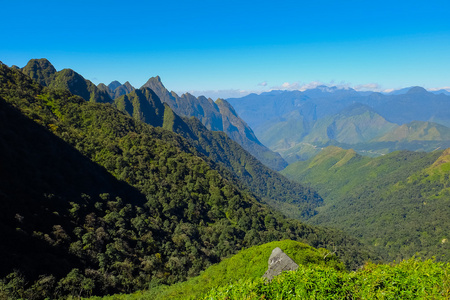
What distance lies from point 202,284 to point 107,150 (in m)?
83.0

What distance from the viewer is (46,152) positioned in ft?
228

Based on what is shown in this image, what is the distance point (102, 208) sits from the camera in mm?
70562

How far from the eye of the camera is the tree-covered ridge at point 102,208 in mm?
44781

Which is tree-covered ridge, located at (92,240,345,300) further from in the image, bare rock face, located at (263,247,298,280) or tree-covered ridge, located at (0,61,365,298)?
tree-covered ridge, located at (0,61,365,298)

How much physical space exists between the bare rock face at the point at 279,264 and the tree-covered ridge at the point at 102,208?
3254cm

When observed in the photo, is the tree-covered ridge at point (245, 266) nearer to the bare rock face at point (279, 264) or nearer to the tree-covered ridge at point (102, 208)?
the bare rock face at point (279, 264)

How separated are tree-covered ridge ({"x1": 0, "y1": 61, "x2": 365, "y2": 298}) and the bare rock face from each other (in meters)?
32.5

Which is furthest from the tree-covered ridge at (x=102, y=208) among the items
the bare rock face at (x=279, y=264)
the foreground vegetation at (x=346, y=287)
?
the foreground vegetation at (x=346, y=287)

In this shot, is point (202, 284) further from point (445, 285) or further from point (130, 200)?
point (130, 200)

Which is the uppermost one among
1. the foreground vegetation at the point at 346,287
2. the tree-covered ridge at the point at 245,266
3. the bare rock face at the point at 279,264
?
the foreground vegetation at the point at 346,287

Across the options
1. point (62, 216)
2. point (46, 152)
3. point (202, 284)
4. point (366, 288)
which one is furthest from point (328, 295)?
point (46, 152)

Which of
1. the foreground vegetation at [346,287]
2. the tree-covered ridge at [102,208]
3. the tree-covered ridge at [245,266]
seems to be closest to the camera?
the foreground vegetation at [346,287]

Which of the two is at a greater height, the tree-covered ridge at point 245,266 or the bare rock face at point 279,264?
the bare rock face at point 279,264

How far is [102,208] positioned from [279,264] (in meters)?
58.8
